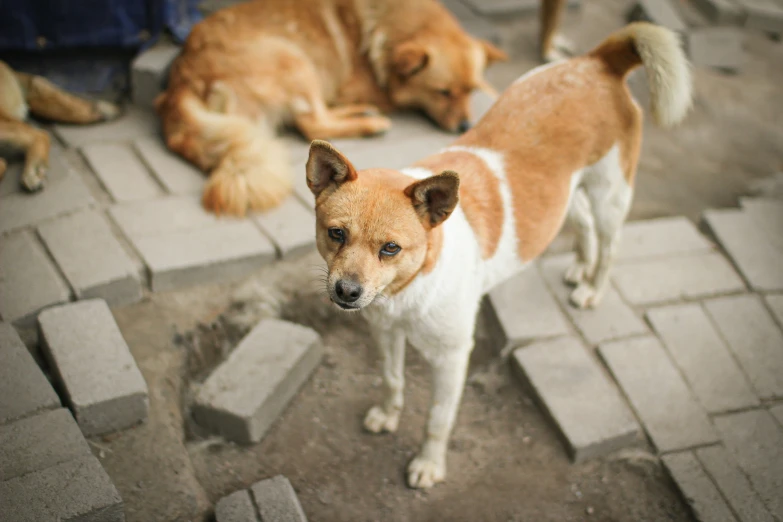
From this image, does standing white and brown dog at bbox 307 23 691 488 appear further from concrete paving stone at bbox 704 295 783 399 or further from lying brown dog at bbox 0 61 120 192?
lying brown dog at bbox 0 61 120 192

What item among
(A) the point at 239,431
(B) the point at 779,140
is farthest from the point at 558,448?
(B) the point at 779,140

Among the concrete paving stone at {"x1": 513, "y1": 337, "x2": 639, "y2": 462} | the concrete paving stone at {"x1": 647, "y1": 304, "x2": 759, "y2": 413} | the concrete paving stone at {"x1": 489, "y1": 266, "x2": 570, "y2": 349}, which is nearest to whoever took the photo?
the concrete paving stone at {"x1": 513, "y1": 337, "x2": 639, "y2": 462}

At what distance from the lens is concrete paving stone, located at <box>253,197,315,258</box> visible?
3.21m

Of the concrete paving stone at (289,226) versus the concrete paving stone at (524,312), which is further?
the concrete paving stone at (289,226)

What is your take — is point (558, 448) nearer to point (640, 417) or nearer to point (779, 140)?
point (640, 417)

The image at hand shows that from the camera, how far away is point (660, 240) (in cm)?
364

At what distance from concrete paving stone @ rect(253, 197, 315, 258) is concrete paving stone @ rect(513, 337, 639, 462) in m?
1.16

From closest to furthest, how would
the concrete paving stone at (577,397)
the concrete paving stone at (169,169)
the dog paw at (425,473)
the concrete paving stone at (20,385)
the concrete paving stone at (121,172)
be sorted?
the concrete paving stone at (20,385) → the dog paw at (425,473) → the concrete paving stone at (577,397) → the concrete paving stone at (121,172) → the concrete paving stone at (169,169)

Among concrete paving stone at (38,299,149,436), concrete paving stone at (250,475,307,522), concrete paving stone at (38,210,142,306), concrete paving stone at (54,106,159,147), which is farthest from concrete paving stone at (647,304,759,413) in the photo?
concrete paving stone at (54,106,159,147)

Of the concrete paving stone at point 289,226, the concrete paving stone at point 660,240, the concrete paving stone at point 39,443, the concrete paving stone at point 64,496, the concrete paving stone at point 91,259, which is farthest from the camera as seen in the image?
the concrete paving stone at point 660,240

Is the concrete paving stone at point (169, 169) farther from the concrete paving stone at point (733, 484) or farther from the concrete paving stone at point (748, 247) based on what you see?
the concrete paving stone at point (748, 247)

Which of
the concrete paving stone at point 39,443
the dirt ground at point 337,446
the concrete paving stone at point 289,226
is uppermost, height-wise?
the concrete paving stone at point 289,226


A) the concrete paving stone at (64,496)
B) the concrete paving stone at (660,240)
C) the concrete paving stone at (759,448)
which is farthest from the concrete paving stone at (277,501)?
the concrete paving stone at (660,240)

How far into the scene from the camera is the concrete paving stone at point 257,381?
259cm
